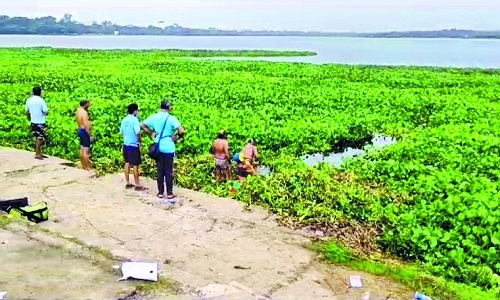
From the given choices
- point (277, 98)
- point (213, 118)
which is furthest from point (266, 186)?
point (277, 98)

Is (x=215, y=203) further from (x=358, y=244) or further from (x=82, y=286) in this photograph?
(x=82, y=286)

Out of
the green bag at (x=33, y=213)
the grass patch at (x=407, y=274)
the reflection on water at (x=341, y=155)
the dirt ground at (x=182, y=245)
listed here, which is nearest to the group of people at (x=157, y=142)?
the dirt ground at (x=182, y=245)

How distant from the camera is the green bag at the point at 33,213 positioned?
26.4ft

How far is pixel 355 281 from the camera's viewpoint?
21.2ft

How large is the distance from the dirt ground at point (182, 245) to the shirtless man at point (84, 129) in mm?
1028

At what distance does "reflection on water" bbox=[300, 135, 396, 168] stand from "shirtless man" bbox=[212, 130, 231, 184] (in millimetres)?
3186

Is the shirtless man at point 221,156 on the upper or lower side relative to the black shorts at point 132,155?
lower

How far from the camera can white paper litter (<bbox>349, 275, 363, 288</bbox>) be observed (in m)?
6.39

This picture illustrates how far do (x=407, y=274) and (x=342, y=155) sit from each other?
9.43 metres

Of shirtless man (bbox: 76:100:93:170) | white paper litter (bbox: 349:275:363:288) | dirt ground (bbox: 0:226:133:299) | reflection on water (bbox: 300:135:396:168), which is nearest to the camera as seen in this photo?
dirt ground (bbox: 0:226:133:299)

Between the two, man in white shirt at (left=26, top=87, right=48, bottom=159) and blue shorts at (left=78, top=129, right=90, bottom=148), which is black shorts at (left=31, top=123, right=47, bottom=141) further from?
blue shorts at (left=78, top=129, right=90, bottom=148)

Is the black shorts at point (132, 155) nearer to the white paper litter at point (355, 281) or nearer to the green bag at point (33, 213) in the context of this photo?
the green bag at point (33, 213)

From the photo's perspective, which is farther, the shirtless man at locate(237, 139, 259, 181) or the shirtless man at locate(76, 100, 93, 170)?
the shirtless man at locate(237, 139, 259, 181)

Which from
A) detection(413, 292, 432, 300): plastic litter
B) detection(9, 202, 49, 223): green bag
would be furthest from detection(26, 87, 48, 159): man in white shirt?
detection(413, 292, 432, 300): plastic litter
